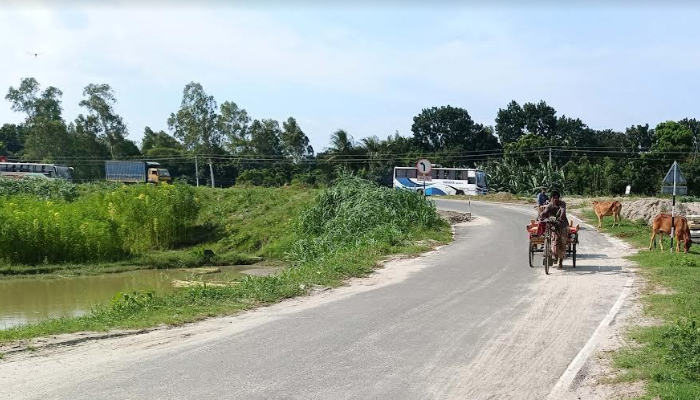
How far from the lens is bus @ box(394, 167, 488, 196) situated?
63559 millimetres

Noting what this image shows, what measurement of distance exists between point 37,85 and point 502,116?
5931cm

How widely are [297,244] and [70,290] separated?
28.6ft

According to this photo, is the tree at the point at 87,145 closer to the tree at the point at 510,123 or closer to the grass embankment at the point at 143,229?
the grass embankment at the point at 143,229

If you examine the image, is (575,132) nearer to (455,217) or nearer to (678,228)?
(455,217)

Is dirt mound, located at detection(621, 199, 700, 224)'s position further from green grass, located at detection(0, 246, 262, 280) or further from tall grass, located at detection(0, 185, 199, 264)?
tall grass, located at detection(0, 185, 199, 264)

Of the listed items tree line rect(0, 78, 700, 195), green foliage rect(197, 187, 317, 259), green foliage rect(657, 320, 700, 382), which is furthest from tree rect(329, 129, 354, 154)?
green foliage rect(657, 320, 700, 382)

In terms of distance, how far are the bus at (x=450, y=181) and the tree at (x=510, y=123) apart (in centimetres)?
2344

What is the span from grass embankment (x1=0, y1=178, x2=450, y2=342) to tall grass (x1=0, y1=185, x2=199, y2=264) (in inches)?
128

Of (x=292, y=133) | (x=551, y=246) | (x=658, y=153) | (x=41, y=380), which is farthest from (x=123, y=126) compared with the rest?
(x=41, y=380)

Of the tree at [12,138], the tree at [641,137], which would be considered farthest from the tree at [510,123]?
the tree at [12,138]

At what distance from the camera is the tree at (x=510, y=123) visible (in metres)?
87.1

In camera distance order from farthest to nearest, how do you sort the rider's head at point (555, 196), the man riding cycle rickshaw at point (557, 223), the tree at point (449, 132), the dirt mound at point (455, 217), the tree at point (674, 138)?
1. the tree at point (449, 132)
2. the tree at point (674, 138)
3. the dirt mound at point (455, 217)
4. the rider's head at point (555, 196)
5. the man riding cycle rickshaw at point (557, 223)

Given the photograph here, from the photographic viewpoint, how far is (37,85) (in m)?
74.0

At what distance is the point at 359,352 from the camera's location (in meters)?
8.03
